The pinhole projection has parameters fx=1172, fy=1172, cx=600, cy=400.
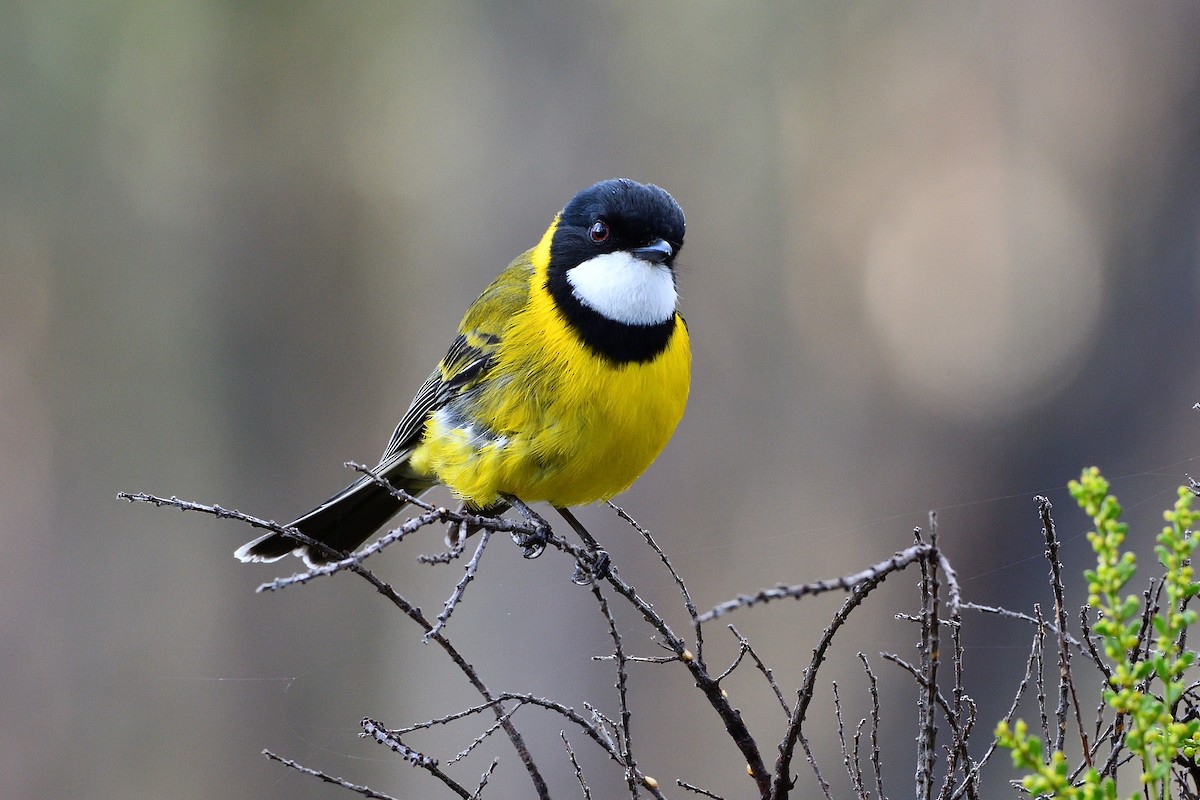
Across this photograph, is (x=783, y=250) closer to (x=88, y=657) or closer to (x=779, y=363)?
(x=779, y=363)

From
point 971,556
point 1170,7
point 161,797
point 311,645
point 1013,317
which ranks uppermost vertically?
point 1170,7

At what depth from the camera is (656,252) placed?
9.45 feet

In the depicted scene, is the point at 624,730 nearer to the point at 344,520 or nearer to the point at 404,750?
the point at 404,750

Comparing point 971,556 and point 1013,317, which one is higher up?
point 1013,317

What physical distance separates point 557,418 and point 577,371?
12 cm

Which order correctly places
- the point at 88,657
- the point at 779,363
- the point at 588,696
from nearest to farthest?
the point at 588,696 → the point at 779,363 → the point at 88,657

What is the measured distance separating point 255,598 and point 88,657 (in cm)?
117

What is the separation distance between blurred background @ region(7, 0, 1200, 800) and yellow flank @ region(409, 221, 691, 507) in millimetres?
2891

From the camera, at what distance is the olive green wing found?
3.07m

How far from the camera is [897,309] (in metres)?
6.77

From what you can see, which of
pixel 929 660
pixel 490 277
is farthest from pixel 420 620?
pixel 490 277

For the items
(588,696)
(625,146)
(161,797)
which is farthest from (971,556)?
(161,797)

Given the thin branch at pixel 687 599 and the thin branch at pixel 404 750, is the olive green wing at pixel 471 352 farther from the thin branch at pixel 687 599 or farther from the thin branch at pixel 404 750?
the thin branch at pixel 404 750

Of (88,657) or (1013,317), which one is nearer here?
(1013,317)
